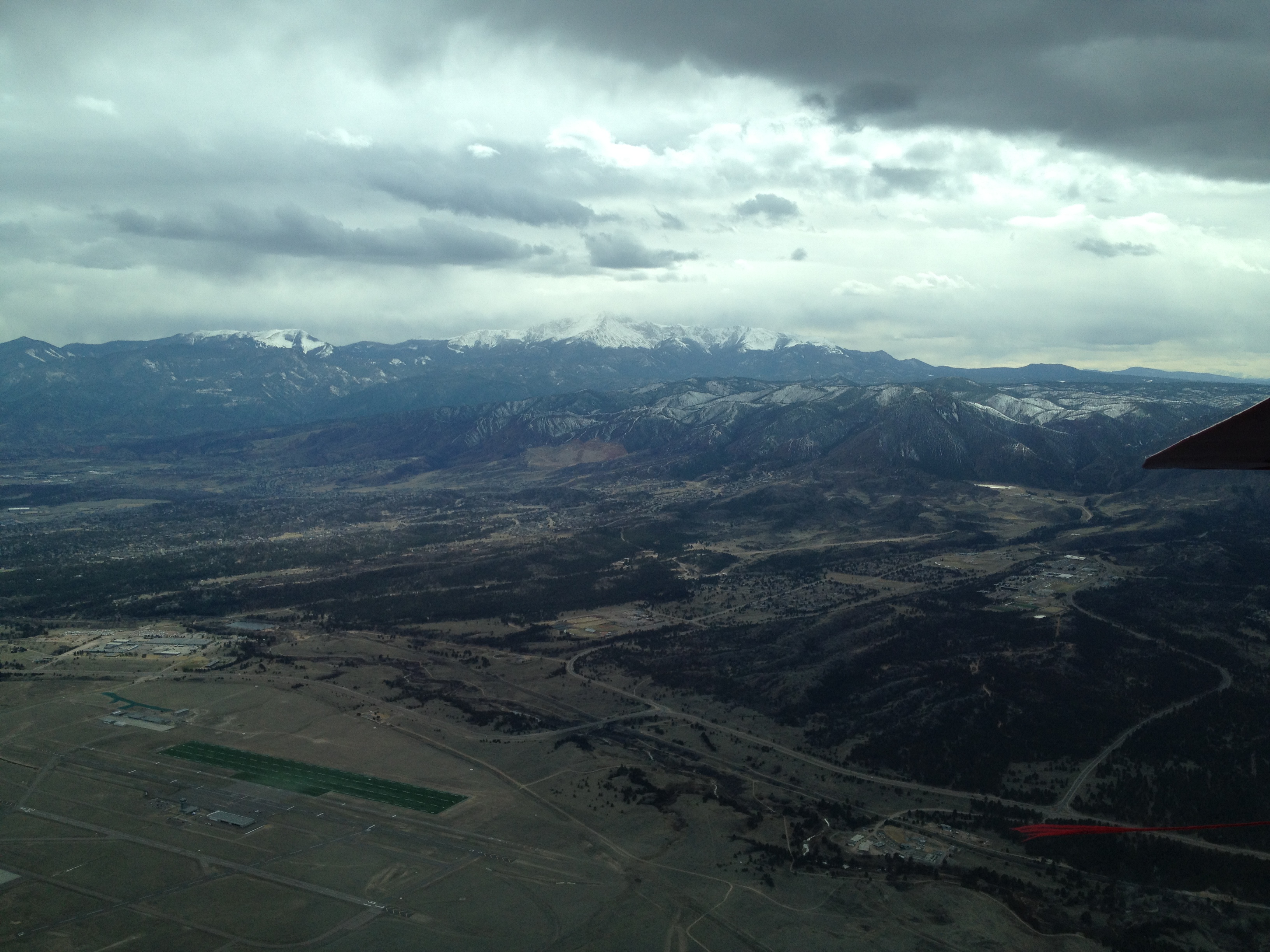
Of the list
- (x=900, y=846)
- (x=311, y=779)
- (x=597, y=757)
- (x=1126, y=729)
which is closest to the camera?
(x=900, y=846)

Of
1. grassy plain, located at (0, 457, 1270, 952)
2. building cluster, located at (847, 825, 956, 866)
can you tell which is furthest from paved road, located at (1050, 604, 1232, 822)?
building cluster, located at (847, 825, 956, 866)

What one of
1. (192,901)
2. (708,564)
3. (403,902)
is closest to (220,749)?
(192,901)

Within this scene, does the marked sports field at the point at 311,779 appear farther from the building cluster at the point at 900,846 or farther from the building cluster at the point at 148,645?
the building cluster at the point at 148,645

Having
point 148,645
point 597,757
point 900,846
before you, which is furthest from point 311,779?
point 148,645

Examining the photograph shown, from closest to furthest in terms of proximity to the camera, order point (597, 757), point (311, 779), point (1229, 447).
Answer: point (1229, 447) < point (311, 779) < point (597, 757)

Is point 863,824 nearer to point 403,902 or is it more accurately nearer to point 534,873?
point 534,873

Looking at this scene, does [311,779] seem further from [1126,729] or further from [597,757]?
[1126,729]
